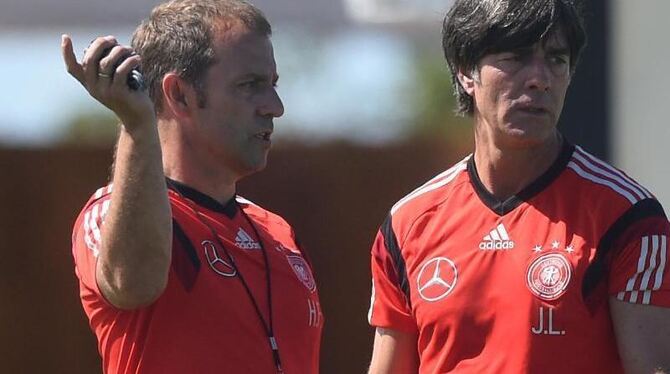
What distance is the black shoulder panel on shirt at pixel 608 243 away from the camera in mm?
3082

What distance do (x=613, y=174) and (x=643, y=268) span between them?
24 cm

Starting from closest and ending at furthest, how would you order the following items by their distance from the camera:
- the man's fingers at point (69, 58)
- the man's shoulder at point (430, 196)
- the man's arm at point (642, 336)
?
the man's fingers at point (69, 58), the man's arm at point (642, 336), the man's shoulder at point (430, 196)

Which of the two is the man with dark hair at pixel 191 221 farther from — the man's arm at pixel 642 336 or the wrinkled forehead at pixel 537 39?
the man's arm at pixel 642 336

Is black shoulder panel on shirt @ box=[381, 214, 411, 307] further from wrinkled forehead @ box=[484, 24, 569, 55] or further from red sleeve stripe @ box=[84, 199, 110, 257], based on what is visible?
red sleeve stripe @ box=[84, 199, 110, 257]

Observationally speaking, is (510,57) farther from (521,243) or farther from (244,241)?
(244,241)

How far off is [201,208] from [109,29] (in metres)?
2.48

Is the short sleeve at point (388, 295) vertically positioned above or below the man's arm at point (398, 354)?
above

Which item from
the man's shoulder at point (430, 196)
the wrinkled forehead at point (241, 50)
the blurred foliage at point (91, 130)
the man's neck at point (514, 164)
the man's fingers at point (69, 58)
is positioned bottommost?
the blurred foliage at point (91, 130)

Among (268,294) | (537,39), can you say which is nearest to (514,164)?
(537,39)

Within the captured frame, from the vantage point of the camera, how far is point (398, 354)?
3.40m

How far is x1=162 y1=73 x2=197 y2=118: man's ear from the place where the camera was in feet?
11.2

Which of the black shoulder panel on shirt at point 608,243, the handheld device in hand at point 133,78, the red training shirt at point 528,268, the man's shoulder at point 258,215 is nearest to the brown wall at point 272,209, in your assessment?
the man's shoulder at point 258,215

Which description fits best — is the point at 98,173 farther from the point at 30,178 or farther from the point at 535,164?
the point at 535,164

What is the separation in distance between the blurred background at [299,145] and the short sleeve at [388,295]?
2236 mm
